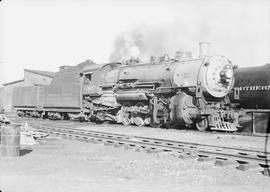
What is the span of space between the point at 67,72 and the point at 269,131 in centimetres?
1367

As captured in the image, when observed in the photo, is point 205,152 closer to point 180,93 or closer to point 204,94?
point 180,93

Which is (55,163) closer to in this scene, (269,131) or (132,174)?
(132,174)

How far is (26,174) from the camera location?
814 centimetres

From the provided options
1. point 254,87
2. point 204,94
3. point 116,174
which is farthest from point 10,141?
point 254,87

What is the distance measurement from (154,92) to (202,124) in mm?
2795

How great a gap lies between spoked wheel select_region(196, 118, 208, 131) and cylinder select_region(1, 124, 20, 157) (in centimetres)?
1006

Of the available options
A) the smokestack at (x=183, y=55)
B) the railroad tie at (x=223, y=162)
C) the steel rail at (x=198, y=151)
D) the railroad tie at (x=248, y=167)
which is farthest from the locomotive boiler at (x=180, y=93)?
the railroad tie at (x=248, y=167)

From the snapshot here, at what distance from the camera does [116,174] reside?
8328 millimetres

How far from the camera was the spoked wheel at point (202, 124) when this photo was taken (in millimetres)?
18672

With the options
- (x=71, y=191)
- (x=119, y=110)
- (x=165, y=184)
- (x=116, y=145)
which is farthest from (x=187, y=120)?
(x=71, y=191)

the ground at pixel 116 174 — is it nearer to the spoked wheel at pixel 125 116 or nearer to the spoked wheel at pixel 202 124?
the spoked wheel at pixel 202 124

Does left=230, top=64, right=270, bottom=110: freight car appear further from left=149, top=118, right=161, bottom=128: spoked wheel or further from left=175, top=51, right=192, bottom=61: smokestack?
left=149, top=118, right=161, bottom=128: spoked wheel

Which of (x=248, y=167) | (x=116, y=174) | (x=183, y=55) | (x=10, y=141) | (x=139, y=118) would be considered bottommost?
(x=116, y=174)

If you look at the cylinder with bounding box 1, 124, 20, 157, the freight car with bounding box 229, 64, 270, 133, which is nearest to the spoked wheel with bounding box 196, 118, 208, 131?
the freight car with bounding box 229, 64, 270, 133
